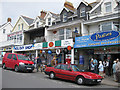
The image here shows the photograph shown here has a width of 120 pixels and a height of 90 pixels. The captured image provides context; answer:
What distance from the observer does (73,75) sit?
9.36 m

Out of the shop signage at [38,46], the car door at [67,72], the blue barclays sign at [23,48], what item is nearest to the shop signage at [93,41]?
the car door at [67,72]

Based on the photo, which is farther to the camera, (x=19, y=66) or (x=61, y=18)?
(x=61, y=18)

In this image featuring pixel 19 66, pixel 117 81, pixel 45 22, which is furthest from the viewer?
pixel 45 22

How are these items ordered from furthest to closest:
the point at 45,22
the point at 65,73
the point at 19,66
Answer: the point at 45,22
the point at 19,66
the point at 65,73

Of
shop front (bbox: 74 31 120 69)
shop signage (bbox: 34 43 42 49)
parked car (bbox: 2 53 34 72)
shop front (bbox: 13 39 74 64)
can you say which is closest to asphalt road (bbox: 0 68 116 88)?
parked car (bbox: 2 53 34 72)

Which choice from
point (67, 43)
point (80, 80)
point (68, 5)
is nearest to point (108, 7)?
point (67, 43)

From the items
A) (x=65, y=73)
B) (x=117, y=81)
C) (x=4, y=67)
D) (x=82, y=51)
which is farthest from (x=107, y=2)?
(x=4, y=67)

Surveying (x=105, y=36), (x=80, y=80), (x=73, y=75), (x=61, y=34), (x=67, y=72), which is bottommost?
(x=80, y=80)

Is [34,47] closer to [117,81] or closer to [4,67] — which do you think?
[4,67]

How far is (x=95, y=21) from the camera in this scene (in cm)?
1533

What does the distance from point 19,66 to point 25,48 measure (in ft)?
33.4

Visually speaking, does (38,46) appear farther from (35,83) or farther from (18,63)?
(35,83)

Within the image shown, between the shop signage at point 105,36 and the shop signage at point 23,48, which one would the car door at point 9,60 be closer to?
the shop signage at point 23,48

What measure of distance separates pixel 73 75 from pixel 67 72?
0.60m
